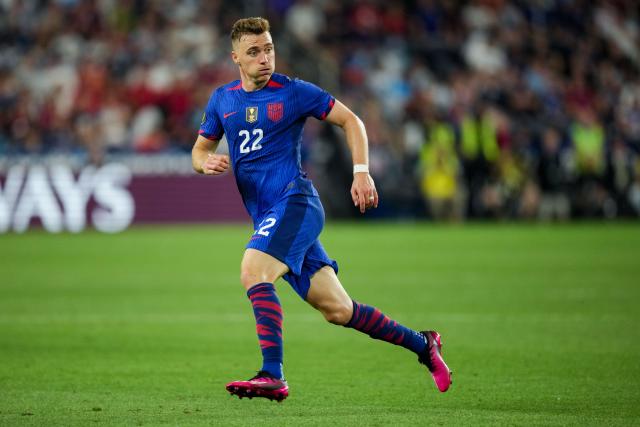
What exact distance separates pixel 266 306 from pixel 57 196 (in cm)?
1821

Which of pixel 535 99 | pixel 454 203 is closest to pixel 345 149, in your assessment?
pixel 454 203

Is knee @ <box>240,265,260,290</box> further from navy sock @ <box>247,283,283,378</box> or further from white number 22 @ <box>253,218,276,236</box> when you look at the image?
white number 22 @ <box>253,218,276,236</box>

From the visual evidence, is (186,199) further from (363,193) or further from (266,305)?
(363,193)

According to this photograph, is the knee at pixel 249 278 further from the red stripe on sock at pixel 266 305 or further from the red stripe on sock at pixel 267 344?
the red stripe on sock at pixel 267 344

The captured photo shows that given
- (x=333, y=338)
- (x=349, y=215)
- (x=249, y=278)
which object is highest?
(x=249, y=278)

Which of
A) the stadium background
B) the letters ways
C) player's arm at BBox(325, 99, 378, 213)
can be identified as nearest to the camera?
player's arm at BBox(325, 99, 378, 213)

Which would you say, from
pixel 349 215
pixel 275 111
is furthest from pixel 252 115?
pixel 349 215

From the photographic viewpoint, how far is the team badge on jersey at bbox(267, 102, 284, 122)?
7.12 metres

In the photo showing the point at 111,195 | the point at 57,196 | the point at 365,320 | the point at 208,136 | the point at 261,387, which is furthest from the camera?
the point at 111,195

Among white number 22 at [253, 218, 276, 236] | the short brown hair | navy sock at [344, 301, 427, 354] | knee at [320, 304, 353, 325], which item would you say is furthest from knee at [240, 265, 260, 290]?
the short brown hair

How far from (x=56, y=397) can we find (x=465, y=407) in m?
2.60

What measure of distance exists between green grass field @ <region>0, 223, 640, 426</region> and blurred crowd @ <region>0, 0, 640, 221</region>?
248 inches

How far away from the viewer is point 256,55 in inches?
279

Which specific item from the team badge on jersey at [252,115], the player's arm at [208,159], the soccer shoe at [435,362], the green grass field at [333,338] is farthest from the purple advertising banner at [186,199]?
the team badge on jersey at [252,115]
